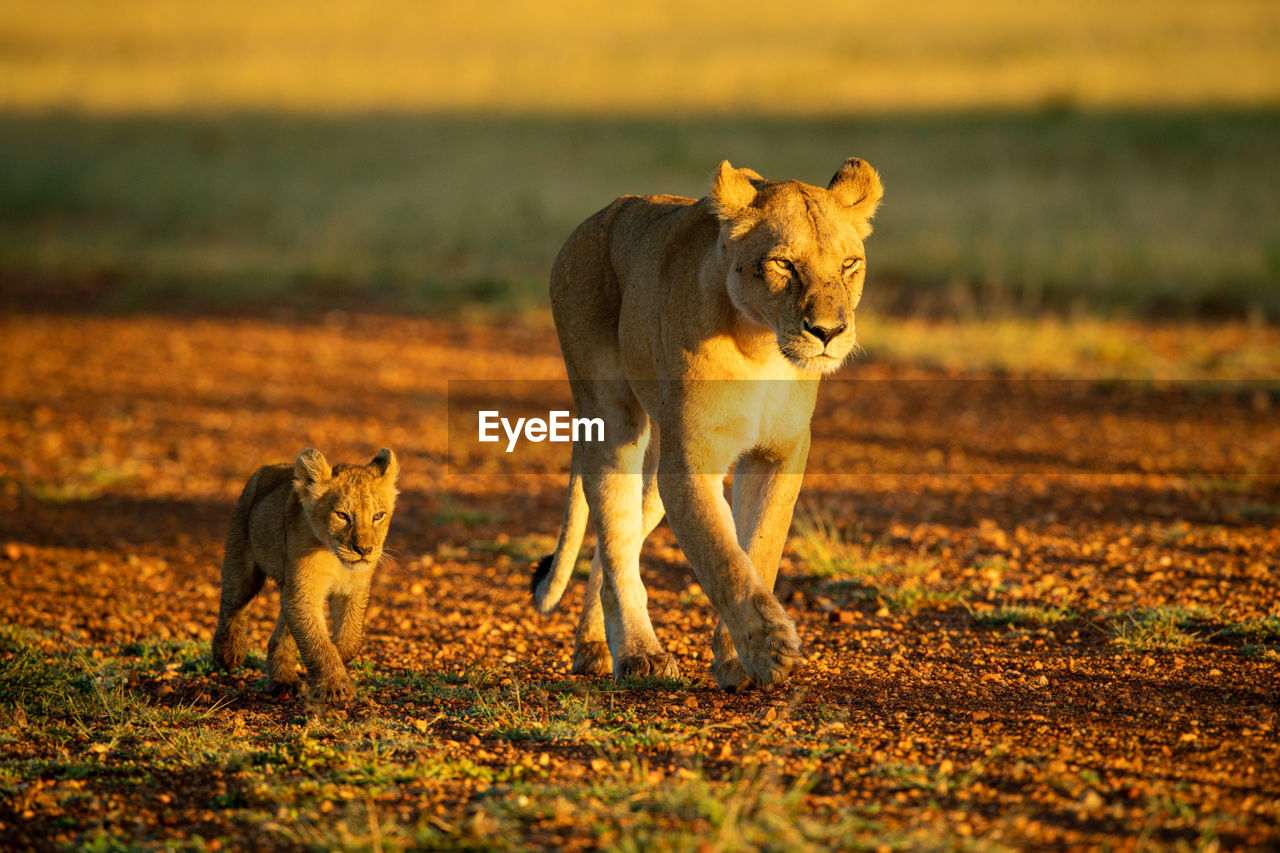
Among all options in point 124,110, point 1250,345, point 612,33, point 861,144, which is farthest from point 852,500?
point 612,33

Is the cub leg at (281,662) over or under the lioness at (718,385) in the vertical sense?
under

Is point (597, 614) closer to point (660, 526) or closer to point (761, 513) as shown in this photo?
point (761, 513)

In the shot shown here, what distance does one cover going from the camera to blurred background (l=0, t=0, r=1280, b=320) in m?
19.7

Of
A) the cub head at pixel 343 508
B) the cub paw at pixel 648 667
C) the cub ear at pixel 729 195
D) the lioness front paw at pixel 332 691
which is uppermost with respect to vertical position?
the cub ear at pixel 729 195

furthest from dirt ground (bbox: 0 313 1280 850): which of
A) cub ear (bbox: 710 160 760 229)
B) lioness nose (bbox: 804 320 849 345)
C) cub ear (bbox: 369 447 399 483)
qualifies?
cub ear (bbox: 710 160 760 229)

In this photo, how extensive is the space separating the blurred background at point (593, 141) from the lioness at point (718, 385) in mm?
12245

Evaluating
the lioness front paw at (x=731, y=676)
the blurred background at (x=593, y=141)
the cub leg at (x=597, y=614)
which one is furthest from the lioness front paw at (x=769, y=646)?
the blurred background at (x=593, y=141)

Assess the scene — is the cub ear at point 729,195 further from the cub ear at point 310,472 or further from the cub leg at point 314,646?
the cub leg at point 314,646

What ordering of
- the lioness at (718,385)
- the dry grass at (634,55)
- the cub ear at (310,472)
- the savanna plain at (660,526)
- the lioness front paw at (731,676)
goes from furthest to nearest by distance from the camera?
the dry grass at (634,55) → the cub ear at (310,472) → the lioness front paw at (731,676) → the lioness at (718,385) → the savanna plain at (660,526)

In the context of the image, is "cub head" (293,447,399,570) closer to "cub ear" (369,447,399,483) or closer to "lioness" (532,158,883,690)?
"cub ear" (369,447,399,483)

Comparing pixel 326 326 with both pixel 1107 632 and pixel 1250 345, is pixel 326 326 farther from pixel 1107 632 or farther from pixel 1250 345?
pixel 1107 632

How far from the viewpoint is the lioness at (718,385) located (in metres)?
4.45

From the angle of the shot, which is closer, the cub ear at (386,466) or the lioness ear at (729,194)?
the lioness ear at (729,194)

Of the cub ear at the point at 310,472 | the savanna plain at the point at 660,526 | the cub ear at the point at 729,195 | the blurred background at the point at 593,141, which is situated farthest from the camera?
the blurred background at the point at 593,141
